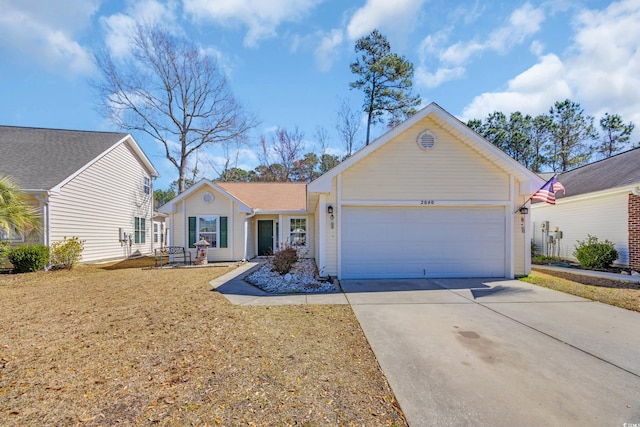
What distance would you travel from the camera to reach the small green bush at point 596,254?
10.3m

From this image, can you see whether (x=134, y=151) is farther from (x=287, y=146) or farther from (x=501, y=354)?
(x=501, y=354)

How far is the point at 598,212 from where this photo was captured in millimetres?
11367

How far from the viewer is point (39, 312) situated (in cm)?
552

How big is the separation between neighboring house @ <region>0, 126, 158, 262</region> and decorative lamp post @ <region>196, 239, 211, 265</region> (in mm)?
5025

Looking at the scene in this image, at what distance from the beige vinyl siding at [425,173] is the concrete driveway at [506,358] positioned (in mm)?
3332

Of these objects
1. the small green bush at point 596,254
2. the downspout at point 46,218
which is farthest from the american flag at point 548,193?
the downspout at point 46,218

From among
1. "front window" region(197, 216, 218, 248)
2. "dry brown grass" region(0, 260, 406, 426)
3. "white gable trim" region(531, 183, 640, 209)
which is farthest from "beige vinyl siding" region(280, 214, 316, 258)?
"white gable trim" region(531, 183, 640, 209)

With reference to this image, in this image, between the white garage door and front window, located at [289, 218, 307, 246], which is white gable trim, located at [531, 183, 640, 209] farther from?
front window, located at [289, 218, 307, 246]

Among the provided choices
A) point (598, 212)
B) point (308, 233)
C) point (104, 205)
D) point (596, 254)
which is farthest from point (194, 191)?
point (598, 212)

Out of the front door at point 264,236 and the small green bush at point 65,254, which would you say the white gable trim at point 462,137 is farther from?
the small green bush at point 65,254

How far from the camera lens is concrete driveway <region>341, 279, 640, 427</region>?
2.56 m

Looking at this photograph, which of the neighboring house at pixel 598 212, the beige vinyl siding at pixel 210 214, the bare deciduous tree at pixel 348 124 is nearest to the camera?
the neighboring house at pixel 598 212

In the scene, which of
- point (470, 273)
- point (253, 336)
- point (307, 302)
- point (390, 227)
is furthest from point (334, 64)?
point (253, 336)

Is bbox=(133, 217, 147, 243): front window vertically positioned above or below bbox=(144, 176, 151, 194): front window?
below
